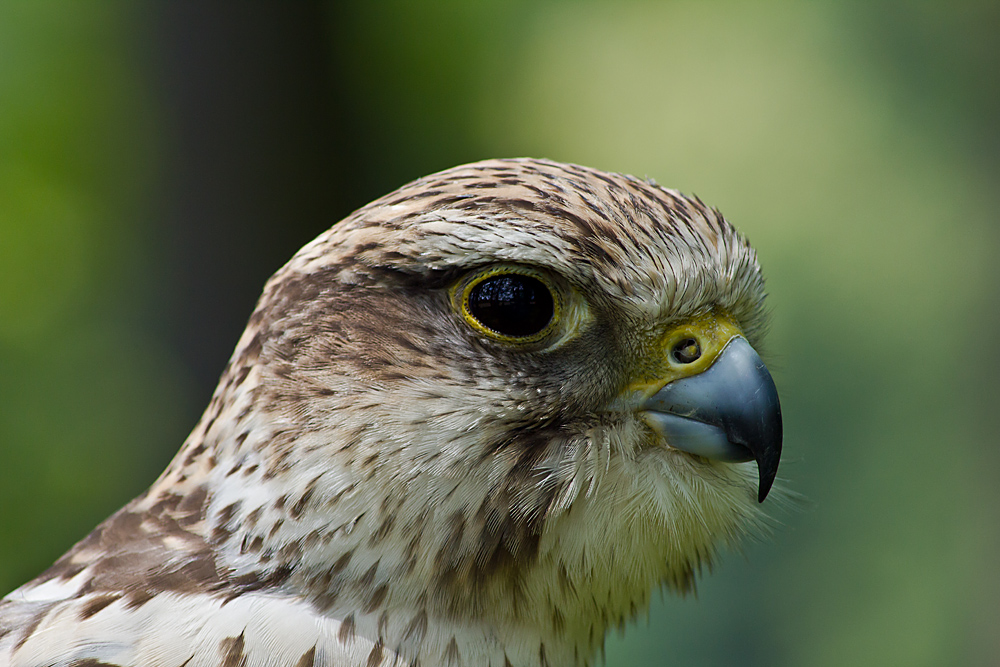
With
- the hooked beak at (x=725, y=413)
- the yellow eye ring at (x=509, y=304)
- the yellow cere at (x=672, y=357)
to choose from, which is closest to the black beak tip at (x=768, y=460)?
the hooked beak at (x=725, y=413)

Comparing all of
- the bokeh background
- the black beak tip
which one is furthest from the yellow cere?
the bokeh background

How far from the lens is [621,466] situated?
1.84m

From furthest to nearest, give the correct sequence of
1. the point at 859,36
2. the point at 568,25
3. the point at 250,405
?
the point at 568,25, the point at 859,36, the point at 250,405

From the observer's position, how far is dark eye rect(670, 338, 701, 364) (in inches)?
74.7

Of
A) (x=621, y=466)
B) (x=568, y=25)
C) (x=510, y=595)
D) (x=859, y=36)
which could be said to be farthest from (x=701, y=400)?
(x=568, y=25)

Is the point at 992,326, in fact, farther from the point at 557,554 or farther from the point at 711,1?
the point at 557,554

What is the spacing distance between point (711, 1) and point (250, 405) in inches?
291

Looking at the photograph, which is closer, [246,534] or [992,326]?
[246,534]

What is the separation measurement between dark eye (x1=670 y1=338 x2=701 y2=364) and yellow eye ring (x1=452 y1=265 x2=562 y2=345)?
27 cm

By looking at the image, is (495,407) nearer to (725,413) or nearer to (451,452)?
(451,452)

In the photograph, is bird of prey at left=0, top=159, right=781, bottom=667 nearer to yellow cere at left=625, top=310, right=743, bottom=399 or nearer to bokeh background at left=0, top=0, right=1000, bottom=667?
yellow cere at left=625, top=310, right=743, bottom=399

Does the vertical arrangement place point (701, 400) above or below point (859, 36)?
below

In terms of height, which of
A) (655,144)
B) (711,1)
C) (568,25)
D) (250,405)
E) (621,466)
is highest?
(568,25)

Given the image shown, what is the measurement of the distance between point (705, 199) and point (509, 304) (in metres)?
→ 5.12
